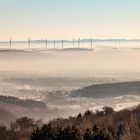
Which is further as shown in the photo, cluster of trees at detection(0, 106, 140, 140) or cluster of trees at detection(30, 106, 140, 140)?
cluster of trees at detection(0, 106, 140, 140)

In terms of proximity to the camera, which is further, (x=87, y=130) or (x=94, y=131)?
(x=94, y=131)

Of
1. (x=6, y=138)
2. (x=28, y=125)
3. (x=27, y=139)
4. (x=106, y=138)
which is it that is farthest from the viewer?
(x=28, y=125)

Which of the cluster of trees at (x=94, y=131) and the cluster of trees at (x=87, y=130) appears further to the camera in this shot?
the cluster of trees at (x=87, y=130)

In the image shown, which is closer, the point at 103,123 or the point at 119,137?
the point at 119,137

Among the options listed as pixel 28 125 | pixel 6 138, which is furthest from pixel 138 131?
pixel 28 125

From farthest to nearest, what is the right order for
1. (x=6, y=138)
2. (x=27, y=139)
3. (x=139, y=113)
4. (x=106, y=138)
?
(x=139, y=113), (x=6, y=138), (x=27, y=139), (x=106, y=138)

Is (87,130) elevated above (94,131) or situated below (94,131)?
above

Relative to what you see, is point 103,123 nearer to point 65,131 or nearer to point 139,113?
point 139,113

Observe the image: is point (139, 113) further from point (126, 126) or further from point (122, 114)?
point (126, 126)

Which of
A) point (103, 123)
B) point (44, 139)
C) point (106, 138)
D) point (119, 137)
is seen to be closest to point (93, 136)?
point (106, 138)
